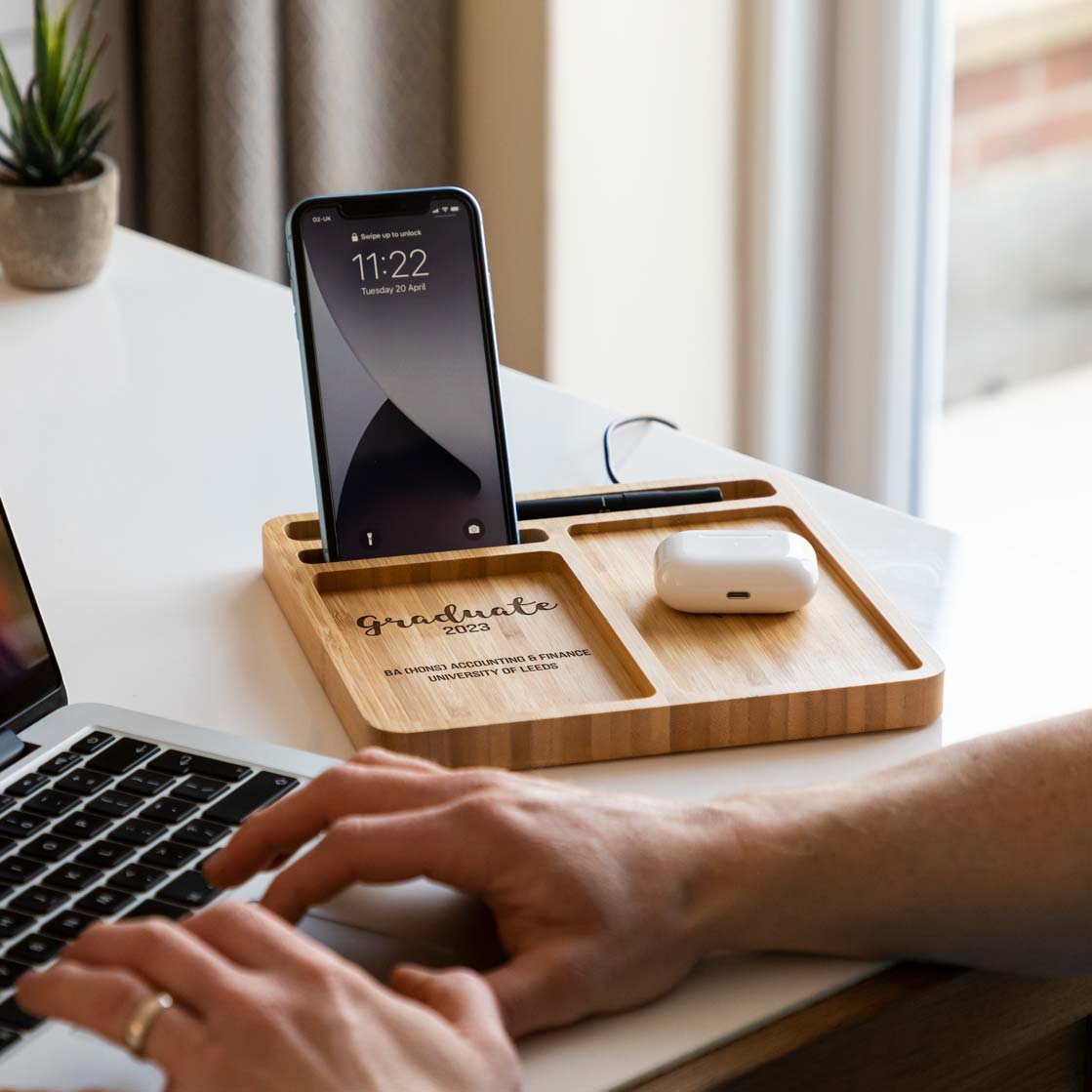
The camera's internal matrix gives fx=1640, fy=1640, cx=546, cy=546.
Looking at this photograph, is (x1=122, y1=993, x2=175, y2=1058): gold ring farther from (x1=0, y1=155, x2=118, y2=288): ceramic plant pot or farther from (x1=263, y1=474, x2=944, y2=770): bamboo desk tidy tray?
(x1=0, y1=155, x2=118, y2=288): ceramic plant pot

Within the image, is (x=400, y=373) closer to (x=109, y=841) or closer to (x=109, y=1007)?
(x=109, y=841)

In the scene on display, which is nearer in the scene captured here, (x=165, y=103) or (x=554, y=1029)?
(x=554, y=1029)

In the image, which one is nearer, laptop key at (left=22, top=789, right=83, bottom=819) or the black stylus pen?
laptop key at (left=22, top=789, right=83, bottom=819)

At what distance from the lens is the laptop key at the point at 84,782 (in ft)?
2.45

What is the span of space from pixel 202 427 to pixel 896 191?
1276 mm

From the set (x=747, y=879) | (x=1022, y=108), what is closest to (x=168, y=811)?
(x=747, y=879)

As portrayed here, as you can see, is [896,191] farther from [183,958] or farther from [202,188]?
[183,958]

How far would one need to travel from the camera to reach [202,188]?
7.51 feet

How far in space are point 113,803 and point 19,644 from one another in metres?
0.12

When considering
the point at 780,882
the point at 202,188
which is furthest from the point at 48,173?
the point at 780,882

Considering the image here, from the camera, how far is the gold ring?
1.82 ft

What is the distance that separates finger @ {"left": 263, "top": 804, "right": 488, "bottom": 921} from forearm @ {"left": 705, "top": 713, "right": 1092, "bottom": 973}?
105mm

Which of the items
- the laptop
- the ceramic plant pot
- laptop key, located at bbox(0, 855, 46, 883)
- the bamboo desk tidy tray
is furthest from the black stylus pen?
the ceramic plant pot

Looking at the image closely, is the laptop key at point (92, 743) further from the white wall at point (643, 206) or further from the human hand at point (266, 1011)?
the white wall at point (643, 206)
